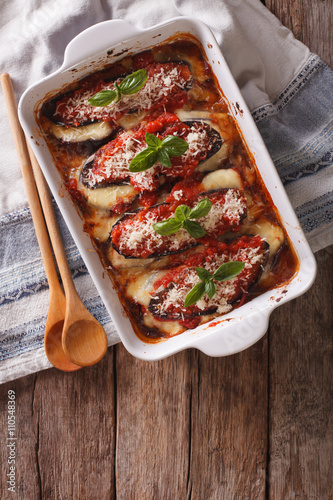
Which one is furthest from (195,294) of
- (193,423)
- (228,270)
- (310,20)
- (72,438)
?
(310,20)

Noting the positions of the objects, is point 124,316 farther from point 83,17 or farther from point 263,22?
point 263,22

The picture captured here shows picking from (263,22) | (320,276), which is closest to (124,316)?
(320,276)

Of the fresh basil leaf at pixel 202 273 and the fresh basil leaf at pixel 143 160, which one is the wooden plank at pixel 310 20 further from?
the fresh basil leaf at pixel 202 273

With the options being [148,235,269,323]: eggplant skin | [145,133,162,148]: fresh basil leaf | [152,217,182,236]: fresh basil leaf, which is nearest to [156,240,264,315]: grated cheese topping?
[148,235,269,323]: eggplant skin

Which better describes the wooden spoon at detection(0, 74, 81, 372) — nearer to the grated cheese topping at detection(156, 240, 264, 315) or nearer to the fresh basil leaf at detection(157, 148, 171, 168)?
the grated cheese topping at detection(156, 240, 264, 315)

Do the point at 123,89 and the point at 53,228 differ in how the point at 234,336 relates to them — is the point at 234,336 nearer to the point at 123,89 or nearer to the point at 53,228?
the point at 53,228
